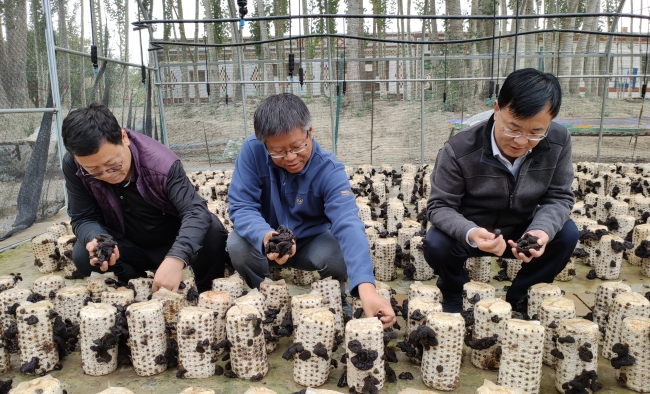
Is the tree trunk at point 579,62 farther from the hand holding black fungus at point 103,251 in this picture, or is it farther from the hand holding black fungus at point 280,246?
the hand holding black fungus at point 103,251

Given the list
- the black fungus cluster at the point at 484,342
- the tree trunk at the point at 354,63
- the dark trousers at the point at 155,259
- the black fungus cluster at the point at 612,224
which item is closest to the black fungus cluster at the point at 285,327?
the dark trousers at the point at 155,259

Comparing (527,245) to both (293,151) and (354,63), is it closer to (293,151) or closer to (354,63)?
(293,151)

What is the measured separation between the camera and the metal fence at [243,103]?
4.85 meters

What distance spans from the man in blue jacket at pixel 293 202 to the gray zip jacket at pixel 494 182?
536mm

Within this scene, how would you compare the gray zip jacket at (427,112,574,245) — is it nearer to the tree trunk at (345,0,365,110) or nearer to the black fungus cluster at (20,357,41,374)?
the black fungus cluster at (20,357,41,374)

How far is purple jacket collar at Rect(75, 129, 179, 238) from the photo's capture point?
2861 mm

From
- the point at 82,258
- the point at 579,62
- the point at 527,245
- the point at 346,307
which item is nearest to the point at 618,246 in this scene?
the point at 527,245

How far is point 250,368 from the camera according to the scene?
2291 mm

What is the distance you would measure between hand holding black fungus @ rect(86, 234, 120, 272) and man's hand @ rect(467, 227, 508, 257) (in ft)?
6.28

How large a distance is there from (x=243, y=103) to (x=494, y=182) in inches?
232

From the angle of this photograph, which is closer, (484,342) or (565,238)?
(484,342)

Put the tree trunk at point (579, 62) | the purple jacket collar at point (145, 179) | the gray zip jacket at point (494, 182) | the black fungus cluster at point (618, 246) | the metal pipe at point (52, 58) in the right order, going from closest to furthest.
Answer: the gray zip jacket at point (494, 182) → the purple jacket collar at point (145, 179) → the black fungus cluster at point (618, 246) → the metal pipe at point (52, 58) → the tree trunk at point (579, 62)

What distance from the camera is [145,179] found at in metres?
2.87

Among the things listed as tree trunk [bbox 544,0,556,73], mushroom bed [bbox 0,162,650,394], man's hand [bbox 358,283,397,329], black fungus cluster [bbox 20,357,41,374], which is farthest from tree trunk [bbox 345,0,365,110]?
black fungus cluster [bbox 20,357,41,374]
